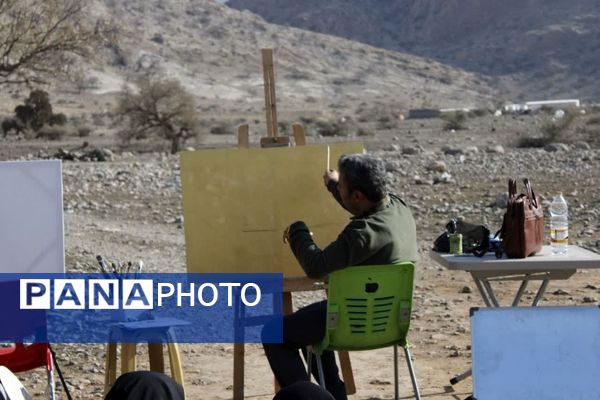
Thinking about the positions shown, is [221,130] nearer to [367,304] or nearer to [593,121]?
[593,121]

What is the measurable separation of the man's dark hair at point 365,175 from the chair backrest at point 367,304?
→ 353mm

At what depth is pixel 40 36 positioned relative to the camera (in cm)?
1578

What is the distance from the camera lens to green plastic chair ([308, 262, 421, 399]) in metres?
5.14

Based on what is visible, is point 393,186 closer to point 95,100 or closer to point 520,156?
point 520,156

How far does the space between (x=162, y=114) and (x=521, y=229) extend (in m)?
26.6

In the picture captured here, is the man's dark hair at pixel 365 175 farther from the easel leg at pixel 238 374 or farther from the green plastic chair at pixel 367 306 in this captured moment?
the easel leg at pixel 238 374

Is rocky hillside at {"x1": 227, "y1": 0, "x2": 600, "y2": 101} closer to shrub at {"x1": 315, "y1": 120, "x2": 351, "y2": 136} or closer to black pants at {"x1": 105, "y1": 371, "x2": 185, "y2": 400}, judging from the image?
shrub at {"x1": 315, "y1": 120, "x2": 351, "y2": 136}

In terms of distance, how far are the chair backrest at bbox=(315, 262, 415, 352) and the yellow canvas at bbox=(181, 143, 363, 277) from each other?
125 cm

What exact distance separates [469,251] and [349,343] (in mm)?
975

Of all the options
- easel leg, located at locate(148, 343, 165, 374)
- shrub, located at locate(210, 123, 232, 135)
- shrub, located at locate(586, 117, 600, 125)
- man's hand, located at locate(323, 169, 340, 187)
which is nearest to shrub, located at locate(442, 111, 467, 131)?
shrub, located at locate(586, 117, 600, 125)

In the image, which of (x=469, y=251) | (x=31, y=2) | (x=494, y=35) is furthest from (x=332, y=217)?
(x=494, y=35)

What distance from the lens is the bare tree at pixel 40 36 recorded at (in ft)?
51.0

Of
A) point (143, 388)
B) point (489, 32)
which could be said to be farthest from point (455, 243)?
point (489, 32)

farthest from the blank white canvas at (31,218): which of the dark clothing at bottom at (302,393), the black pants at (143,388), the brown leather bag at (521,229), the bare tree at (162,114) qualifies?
the bare tree at (162,114)
